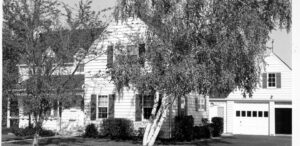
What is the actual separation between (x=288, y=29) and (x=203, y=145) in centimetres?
700

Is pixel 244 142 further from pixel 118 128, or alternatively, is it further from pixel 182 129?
pixel 118 128

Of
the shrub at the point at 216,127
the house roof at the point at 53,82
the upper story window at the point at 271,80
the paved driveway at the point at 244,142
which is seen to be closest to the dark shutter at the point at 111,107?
the paved driveway at the point at 244,142

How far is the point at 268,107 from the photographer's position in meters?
34.2

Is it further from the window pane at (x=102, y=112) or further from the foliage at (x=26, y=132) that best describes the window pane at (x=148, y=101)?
the foliage at (x=26, y=132)

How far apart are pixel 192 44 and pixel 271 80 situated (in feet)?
70.2

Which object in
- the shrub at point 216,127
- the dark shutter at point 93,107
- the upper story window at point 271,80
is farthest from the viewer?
the upper story window at point 271,80

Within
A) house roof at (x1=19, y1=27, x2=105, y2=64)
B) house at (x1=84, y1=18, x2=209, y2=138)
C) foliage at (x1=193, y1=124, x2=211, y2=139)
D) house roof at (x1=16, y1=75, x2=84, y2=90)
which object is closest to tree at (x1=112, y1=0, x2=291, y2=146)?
house roof at (x1=19, y1=27, x2=105, y2=64)

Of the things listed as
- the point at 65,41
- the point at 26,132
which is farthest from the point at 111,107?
the point at 65,41

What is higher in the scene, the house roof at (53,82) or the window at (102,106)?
the house roof at (53,82)

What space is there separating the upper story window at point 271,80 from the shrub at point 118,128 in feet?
48.8

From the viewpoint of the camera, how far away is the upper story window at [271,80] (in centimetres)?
3444

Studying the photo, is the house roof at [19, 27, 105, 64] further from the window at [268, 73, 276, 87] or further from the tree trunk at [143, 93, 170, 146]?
the window at [268, 73, 276, 87]

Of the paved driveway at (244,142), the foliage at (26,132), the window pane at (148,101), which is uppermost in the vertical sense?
the window pane at (148,101)

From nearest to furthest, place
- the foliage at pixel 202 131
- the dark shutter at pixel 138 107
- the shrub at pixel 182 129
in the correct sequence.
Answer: the shrub at pixel 182 129, the dark shutter at pixel 138 107, the foliage at pixel 202 131
